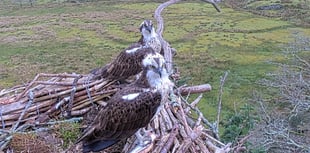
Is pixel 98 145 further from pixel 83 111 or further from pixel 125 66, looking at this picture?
pixel 125 66

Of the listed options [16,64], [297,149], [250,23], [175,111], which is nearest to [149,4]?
[250,23]

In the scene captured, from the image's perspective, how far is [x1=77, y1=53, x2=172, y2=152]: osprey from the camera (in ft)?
11.6

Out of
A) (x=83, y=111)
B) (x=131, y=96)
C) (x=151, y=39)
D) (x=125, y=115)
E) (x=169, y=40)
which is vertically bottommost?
(x=169, y=40)

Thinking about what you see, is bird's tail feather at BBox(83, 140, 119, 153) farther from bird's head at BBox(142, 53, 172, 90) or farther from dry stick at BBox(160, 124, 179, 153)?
bird's head at BBox(142, 53, 172, 90)

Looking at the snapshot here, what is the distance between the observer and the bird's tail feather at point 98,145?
3652mm

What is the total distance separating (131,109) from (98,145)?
0.43m

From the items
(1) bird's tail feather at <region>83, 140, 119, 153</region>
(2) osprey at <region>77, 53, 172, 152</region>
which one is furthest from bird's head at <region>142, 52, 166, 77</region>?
(1) bird's tail feather at <region>83, 140, 119, 153</region>

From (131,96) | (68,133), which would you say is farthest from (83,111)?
(131,96)

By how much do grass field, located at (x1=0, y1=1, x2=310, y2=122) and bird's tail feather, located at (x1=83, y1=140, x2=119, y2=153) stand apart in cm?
1601

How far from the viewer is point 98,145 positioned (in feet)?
12.1

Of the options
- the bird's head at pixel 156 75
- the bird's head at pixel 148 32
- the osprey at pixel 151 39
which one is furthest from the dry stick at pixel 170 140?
the bird's head at pixel 148 32

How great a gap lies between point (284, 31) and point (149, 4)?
1689 centimetres

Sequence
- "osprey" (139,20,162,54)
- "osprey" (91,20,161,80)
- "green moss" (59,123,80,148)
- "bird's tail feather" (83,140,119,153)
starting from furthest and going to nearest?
"osprey" (139,20,162,54)
"osprey" (91,20,161,80)
"green moss" (59,123,80,148)
"bird's tail feather" (83,140,119,153)

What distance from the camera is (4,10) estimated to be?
5181 centimetres
